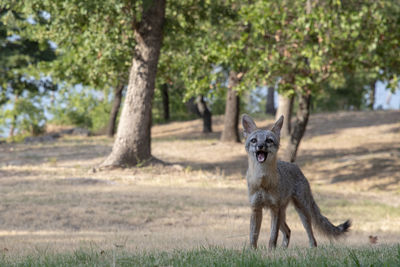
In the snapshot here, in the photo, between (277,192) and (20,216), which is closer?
(277,192)

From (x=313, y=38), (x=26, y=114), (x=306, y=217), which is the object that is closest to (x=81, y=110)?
(x=26, y=114)

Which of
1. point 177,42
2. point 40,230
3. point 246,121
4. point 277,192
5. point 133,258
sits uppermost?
point 177,42

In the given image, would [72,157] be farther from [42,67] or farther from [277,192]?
[277,192]

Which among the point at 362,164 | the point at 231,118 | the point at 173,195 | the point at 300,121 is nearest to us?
the point at 173,195

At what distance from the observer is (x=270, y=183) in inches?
245

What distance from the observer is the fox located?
19.9 feet

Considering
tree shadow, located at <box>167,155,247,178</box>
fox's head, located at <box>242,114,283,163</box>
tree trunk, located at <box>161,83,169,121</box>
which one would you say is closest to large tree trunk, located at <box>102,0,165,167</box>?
tree shadow, located at <box>167,155,247,178</box>

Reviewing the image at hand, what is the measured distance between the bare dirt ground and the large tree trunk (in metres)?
0.77

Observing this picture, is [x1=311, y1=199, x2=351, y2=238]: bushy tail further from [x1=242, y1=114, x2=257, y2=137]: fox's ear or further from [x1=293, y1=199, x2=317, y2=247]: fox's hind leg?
[x1=242, y1=114, x2=257, y2=137]: fox's ear

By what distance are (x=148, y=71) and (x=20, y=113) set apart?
19460mm

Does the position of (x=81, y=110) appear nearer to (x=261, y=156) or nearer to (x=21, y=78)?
(x=21, y=78)

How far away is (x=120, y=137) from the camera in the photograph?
17.7 m

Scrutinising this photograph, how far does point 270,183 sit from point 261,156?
40 cm

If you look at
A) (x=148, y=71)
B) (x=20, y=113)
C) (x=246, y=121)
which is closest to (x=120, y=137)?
(x=148, y=71)
